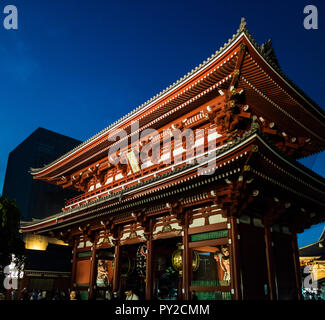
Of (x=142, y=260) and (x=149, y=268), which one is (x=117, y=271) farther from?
(x=149, y=268)

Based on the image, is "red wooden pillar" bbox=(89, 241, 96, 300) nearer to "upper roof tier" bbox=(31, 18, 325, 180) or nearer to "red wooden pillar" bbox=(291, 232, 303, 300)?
"upper roof tier" bbox=(31, 18, 325, 180)

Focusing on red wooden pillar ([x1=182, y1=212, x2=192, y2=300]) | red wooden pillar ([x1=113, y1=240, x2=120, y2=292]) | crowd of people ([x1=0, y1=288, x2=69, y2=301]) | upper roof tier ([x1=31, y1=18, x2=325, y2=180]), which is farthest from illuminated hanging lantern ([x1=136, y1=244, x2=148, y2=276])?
crowd of people ([x1=0, y1=288, x2=69, y2=301])

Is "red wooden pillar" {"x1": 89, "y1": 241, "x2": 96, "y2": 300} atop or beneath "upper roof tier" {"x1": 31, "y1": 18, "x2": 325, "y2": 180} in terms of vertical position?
beneath

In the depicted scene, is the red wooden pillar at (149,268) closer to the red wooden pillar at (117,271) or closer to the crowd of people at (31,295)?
the red wooden pillar at (117,271)

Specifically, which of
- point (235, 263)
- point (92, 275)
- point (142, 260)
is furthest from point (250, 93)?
point (92, 275)

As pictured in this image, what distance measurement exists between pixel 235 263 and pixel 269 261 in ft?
7.72

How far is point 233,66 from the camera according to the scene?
1180 centimetres

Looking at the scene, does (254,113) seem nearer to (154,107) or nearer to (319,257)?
(154,107)

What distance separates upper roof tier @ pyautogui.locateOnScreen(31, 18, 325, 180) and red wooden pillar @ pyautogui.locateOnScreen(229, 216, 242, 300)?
593cm

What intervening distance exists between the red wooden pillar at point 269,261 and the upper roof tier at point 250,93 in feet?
18.8

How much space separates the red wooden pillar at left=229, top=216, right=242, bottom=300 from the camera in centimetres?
1051
